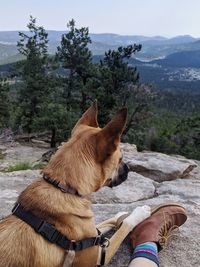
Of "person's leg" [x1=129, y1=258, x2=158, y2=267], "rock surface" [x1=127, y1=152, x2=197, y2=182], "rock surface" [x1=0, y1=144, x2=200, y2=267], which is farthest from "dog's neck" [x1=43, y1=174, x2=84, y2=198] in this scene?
"rock surface" [x1=127, y1=152, x2=197, y2=182]

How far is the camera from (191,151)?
105 feet

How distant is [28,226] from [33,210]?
0.41 ft

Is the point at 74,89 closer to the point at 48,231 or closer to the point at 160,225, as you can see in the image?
the point at 160,225

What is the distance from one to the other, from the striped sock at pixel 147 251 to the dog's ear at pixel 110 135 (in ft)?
3.41

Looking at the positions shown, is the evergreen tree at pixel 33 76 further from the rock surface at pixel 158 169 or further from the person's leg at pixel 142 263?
the person's leg at pixel 142 263

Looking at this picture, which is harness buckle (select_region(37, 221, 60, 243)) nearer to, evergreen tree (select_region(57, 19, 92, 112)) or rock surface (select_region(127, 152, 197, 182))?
rock surface (select_region(127, 152, 197, 182))

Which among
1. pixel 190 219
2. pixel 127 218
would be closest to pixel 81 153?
pixel 127 218

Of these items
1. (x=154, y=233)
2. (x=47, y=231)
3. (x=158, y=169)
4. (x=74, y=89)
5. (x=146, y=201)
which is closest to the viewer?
(x=47, y=231)

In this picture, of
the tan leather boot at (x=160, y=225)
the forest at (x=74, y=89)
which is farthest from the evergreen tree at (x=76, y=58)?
the tan leather boot at (x=160, y=225)

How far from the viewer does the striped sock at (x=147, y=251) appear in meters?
3.60

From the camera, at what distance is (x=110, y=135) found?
3.08 meters

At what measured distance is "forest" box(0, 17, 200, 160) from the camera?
2652 cm

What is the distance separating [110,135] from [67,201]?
2.04 feet

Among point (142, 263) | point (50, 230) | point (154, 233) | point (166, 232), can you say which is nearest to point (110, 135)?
point (50, 230)
